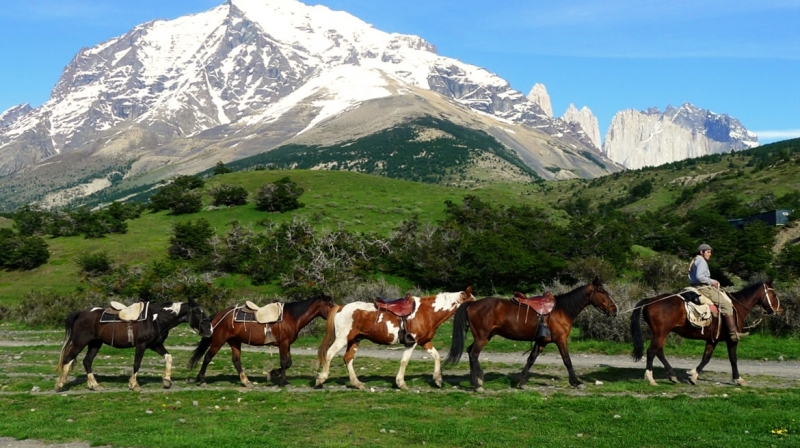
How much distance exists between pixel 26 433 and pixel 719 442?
13578mm

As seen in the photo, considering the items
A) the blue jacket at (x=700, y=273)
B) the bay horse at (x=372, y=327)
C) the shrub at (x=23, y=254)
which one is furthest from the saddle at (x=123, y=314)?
the shrub at (x=23, y=254)

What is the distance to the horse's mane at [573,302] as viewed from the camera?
17703mm

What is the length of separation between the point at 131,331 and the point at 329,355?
601 cm

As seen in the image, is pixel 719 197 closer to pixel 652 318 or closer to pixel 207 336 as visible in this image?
pixel 652 318

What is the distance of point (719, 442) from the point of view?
1123cm

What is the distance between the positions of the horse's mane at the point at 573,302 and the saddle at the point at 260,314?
8.18m

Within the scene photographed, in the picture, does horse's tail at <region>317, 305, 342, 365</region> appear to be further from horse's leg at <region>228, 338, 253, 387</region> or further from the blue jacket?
the blue jacket

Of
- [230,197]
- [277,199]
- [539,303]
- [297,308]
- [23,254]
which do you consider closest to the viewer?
[539,303]

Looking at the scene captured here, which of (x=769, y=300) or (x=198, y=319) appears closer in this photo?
(x=769, y=300)

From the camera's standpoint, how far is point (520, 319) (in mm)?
17594

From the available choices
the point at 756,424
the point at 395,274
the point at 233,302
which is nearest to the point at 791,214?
the point at 395,274

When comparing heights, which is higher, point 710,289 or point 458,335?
point 710,289

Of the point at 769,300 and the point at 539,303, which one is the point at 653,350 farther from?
the point at 769,300

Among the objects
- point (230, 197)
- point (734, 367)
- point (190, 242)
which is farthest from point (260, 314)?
point (230, 197)
